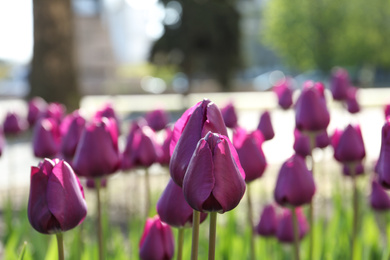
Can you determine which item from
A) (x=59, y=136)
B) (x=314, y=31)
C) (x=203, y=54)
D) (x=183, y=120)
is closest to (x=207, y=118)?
(x=183, y=120)

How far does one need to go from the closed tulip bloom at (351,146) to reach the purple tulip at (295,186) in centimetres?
30

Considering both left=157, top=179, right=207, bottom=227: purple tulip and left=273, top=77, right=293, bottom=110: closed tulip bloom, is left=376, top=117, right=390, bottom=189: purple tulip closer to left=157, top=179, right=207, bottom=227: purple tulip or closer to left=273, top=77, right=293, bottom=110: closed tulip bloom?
left=157, top=179, right=207, bottom=227: purple tulip

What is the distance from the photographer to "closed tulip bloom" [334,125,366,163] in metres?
2.26

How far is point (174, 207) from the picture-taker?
1.58 metres

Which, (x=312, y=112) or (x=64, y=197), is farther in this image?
(x=312, y=112)

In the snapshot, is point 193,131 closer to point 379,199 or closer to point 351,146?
point 351,146

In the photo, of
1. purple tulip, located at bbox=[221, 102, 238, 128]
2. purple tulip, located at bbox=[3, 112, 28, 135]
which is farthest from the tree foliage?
purple tulip, located at bbox=[221, 102, 238, 128]

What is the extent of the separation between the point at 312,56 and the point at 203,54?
34.0 feet

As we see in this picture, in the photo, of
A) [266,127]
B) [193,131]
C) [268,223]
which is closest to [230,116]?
[266,127]

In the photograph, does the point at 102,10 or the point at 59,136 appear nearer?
the point at 59,136

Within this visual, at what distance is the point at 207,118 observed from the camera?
1286mm

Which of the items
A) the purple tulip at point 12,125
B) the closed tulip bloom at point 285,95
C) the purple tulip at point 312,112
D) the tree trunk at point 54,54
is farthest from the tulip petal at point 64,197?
the tree trunk at point 54,54

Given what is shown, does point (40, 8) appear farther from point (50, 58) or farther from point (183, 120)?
point (183, 120)

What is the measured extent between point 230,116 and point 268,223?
528 mm
